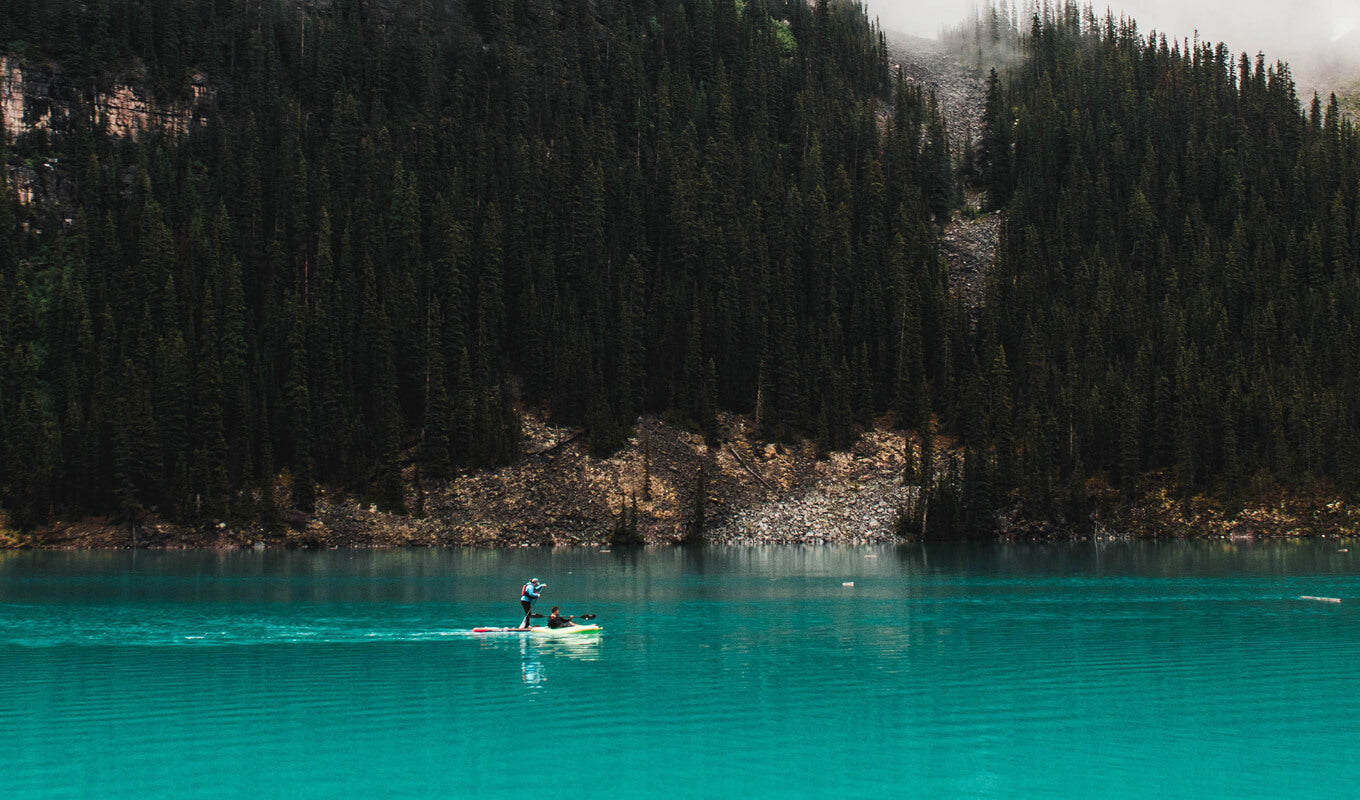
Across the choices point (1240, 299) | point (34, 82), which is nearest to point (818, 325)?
point (1240, 299)

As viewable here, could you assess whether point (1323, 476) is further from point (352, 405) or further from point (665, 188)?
point (352, 405)

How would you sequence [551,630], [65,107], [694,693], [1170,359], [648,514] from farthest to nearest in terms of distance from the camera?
[65,107] < [1170,359] < [648,514] < [551,630] < [694,693]

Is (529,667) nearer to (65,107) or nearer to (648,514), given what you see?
(648,514)

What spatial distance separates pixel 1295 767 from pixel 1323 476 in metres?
132

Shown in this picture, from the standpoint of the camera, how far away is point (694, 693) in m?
39.7

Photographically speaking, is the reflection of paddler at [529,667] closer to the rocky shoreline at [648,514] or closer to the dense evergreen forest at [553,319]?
the rocky shoreline at [648,514]

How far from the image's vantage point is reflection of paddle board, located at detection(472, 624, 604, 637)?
56750 mm

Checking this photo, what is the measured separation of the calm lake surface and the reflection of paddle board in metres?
1.11

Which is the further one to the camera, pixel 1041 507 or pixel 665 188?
pixel 665 188

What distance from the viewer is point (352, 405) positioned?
151 meters

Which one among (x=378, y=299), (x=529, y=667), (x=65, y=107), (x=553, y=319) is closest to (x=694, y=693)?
(x=529, y=667)

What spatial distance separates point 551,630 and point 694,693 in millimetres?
18559

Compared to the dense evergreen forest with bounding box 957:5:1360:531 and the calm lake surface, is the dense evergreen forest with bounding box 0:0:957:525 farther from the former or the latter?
the calm lake surface

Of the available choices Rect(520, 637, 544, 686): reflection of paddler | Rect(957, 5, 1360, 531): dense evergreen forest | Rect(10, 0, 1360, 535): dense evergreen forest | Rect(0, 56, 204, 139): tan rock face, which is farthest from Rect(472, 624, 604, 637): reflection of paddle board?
Rect(0, 56, 204, 139): tan rock face
